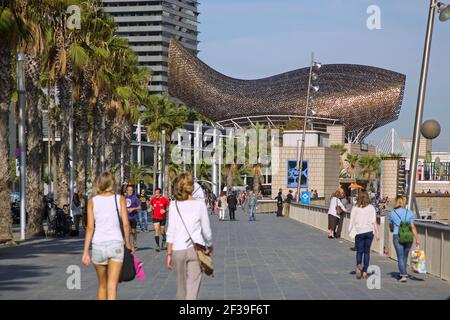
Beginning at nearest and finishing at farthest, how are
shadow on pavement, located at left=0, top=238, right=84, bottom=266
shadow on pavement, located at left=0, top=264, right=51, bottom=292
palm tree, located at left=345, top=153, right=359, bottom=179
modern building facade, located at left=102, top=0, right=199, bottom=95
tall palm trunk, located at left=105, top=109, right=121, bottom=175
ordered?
shadow on pavement, located at left=0, top=264, right=51, bottom=292 → shadow on pavement, located at left=0, top=238, right=84, bottom=266 → tall palm trunk, located at left=105, top=109, right=121, bottom=175 → palm tree, located at left=345, top=153, right=359, bottom=179 → modern building facade, located at left=102, top=0, right=199, bottom=95

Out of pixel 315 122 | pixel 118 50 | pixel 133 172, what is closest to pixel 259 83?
pixel 315 122

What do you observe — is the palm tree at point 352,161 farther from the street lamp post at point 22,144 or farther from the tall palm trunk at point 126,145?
the street lamp post at point 22,144

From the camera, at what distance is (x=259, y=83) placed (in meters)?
150

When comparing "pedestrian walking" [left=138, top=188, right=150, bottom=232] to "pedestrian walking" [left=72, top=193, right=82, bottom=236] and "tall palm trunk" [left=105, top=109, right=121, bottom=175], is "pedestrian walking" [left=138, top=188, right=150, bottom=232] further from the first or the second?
"tall palm trunk" [left=105, top=109, right=121, bottom=175]

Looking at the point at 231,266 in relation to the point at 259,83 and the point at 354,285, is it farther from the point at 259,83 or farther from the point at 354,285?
the point at 259,83

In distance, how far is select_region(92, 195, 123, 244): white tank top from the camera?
8797mm

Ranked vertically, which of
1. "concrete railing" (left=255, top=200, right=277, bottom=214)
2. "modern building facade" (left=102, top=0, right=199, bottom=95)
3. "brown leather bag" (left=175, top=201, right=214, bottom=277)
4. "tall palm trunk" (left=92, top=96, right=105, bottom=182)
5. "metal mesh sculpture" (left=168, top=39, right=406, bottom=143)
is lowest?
"concrete railing" (left=255, top=200, right=277, bottom=214)

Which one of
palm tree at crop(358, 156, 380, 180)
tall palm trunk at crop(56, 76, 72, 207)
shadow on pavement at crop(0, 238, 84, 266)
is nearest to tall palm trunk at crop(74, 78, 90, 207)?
tall palm trunk at crop(56, 76, 72, 207)

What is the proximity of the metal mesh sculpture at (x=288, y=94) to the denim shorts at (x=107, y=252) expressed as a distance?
13521cm

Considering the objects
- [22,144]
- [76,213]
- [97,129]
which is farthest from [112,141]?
[22,144]

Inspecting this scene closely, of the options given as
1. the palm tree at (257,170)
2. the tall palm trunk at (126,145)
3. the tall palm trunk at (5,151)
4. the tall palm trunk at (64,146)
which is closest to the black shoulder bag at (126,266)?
the tall palm trunk at (5,151)

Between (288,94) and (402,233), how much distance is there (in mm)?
132473

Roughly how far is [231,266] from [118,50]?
23.5m

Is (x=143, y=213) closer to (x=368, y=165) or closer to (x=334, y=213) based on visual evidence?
(x=334, y=213)
